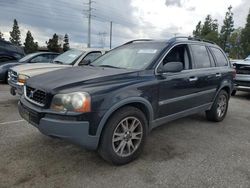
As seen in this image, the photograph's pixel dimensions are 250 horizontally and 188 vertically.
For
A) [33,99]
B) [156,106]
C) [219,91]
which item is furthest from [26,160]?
[219,91]

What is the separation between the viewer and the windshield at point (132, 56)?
4172mm

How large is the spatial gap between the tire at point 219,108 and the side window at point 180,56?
1.50 metres

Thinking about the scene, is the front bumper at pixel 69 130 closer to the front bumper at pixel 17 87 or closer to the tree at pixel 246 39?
the front bumper at pixel 17 87

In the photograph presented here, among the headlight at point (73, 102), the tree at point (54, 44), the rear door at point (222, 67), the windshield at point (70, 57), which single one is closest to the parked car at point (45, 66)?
the windshield at point (70, 57)

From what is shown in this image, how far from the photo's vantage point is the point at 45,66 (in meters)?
6.96

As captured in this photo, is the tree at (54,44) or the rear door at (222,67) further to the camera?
the tree at (54,44)

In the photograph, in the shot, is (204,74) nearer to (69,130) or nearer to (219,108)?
(219,108)

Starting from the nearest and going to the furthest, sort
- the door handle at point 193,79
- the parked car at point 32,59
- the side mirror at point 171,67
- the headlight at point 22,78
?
1. the side mirror at point 171,67
2. the door handle at point 193,79
3. the headlight at point 22,78
4. the parked car at point 32,59

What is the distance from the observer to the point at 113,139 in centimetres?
344

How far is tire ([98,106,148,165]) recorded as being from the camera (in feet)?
11.0

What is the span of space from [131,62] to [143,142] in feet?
4.32

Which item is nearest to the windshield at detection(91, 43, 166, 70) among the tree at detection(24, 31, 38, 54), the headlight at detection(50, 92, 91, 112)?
the headlight at detection(50, 92, 91, 112)

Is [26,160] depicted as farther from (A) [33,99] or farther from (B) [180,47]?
(B) [180,47]

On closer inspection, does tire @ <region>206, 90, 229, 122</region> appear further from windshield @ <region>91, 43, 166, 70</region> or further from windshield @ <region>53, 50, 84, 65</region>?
windshield @ <region>53, 50, 84, 65</region>
